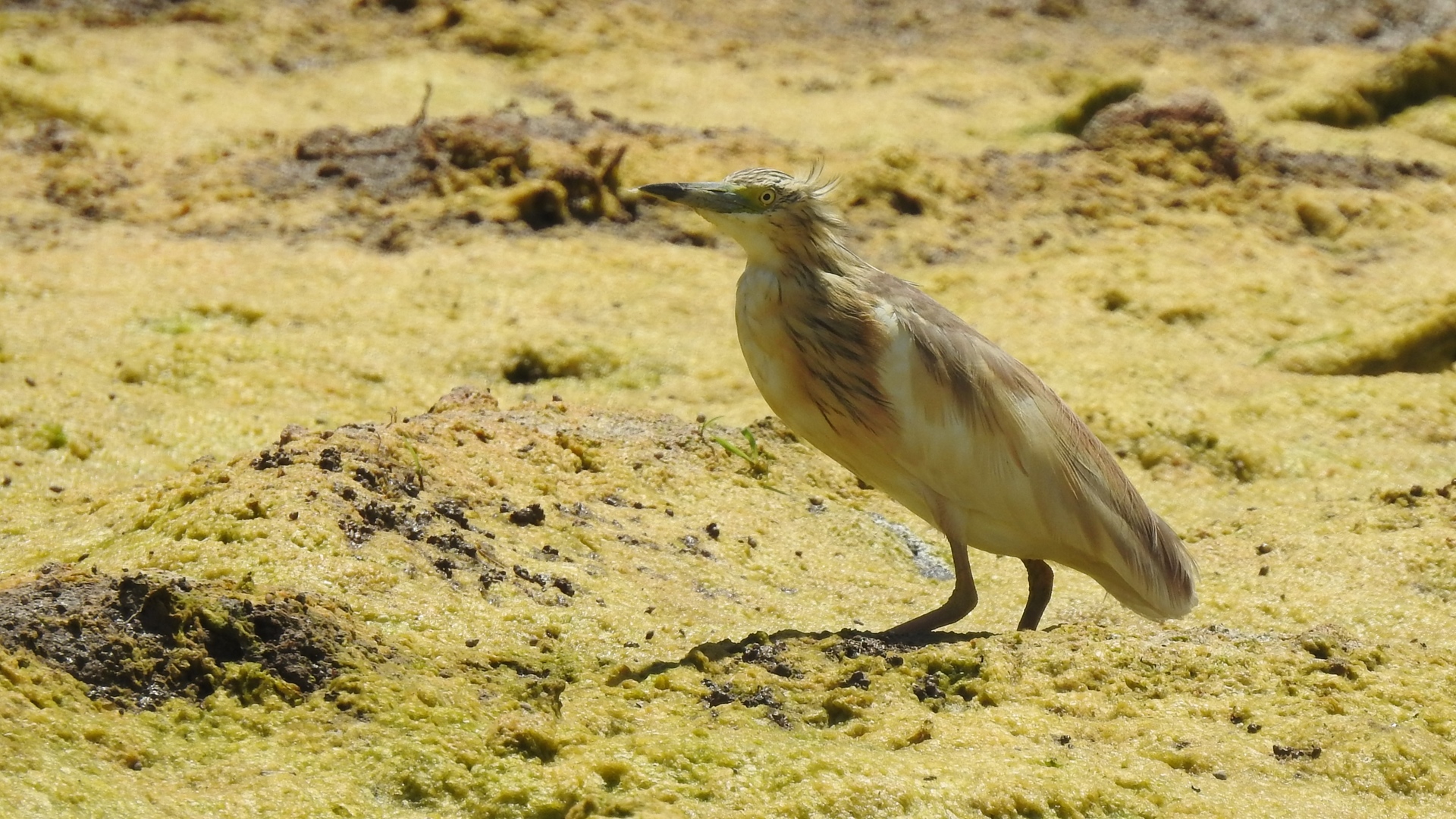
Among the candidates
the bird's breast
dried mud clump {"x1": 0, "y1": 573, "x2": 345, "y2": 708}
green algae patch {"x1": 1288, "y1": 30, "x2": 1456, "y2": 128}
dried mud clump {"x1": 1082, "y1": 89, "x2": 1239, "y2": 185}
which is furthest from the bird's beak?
green algae patch {"x1": 1288, "y1": 30, "x2": 1456, "y2": 128}

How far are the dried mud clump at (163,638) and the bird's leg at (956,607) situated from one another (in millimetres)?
1625

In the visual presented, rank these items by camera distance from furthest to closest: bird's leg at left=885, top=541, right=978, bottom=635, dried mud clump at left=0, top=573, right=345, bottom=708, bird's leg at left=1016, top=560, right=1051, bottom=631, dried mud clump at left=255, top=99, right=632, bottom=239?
dried mud clump at left=255, top=99, right=632, bottom=239
bird's leg at left=1016, top=560, right=1051, bottom=631
bird's leg at left=885, top=541, right=978, bottom=635
dried mud clump at left=0, top=573, right=345, bottom=708

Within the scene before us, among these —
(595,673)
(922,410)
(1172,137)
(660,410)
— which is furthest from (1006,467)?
(1172,137)

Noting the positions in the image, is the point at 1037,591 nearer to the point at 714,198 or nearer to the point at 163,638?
the point at 714,198

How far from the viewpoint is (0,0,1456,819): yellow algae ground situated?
12.5 ft

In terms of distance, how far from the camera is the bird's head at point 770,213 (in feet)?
17.1

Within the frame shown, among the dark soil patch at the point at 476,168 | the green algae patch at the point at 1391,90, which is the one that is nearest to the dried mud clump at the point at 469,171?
the dark soil patch at the point at 476,168

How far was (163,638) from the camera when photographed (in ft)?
12.8

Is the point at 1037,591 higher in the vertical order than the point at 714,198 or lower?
lower

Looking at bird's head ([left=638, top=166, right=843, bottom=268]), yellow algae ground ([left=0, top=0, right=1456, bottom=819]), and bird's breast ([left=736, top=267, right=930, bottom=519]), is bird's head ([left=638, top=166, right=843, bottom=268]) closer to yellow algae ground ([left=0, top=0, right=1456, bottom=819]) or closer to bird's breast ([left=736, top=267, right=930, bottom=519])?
bird's breast ([left=736, top=267, right=930, bottom=519])

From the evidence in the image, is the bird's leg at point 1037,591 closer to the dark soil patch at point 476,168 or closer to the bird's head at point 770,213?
the bird's head at point 770,213

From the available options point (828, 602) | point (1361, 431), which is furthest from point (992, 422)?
point (1361, 431)

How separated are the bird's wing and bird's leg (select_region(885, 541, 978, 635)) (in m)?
0.17

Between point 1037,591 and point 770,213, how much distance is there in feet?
4.80
